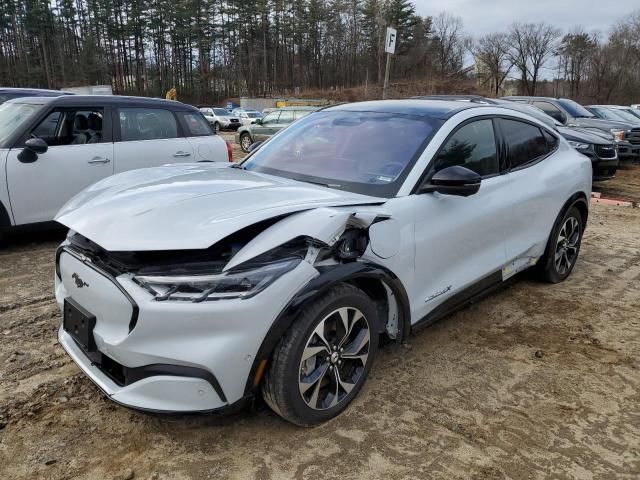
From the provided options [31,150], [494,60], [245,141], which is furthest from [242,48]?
[31,150]

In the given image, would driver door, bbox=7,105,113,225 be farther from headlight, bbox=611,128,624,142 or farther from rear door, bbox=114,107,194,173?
headlight, bbox=611,128,624,142

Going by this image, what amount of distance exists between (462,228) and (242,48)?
3038 inches

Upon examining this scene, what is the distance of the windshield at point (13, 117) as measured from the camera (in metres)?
5.32

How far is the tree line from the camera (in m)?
63.9

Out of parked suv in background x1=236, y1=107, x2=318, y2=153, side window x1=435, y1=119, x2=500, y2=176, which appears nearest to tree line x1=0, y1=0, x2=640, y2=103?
parked suv in background x1=236, y1=107, x2=318, y2=153

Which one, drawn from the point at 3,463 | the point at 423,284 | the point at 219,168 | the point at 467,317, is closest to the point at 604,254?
the point at 467,317

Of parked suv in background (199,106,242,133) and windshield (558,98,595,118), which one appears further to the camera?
parked suv in background (199,106,242,133)

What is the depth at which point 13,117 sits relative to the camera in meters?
5.61

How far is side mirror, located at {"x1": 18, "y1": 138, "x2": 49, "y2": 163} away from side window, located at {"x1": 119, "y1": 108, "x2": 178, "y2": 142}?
100 centimetres

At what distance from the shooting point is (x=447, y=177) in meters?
2.90

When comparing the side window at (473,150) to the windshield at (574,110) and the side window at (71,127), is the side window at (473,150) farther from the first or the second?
the windshield at (574,110)

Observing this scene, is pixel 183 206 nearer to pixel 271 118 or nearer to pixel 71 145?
pixel 71 145

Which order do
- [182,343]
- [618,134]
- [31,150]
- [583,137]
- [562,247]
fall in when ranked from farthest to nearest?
1. [618,134]
2. [583,137]
3. [31,150]
4. [562,247]
5. [182,343]

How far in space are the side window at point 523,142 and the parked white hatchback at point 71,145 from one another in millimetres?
4184
